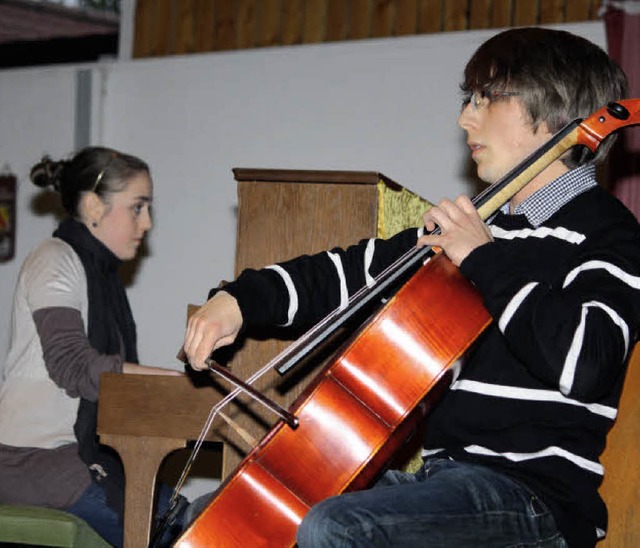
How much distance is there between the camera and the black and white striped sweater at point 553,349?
1.66 m

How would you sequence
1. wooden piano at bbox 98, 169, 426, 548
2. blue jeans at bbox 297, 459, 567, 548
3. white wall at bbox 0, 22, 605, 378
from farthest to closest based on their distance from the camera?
white wall at bbox 0, 22, 605, 378 < wooden piano at bbox 98, 169, 426, 548 < blue jeans at bbox 297, 459, 567, 548

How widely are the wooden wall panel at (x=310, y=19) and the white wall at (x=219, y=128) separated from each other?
0.69 ft

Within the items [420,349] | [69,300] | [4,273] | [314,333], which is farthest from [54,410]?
[4,273]

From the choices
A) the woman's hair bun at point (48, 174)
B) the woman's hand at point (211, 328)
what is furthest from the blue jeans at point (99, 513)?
the woman's hair bun at point (48, 174)

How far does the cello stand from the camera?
1.76 meters

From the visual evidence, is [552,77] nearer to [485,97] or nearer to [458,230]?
[485,97]

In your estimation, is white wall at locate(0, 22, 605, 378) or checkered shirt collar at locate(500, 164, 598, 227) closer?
checkered shirt collar at locate(500, 164, 598, 227)

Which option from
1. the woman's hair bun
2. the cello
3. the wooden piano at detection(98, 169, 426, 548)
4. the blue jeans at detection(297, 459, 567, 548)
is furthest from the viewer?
the woman's hair bun

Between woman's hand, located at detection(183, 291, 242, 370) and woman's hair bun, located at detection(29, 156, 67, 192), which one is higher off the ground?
woman's hair bun, located at detection(29, 156, 67, 192)

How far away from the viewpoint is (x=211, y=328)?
1.96 meters

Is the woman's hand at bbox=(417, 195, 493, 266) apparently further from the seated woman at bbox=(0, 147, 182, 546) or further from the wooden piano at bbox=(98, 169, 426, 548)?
the seated woman at bbox=(0, 147, 182, 546)

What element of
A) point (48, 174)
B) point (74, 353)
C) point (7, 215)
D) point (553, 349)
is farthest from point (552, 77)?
point (7, 215)

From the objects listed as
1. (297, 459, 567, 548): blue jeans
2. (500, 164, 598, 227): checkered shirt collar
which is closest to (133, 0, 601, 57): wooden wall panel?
(500, 164, 598, 227): checkered shirt collar

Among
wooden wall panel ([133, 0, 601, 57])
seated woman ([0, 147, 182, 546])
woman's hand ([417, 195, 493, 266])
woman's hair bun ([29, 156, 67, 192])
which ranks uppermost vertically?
wooden wall panel ([133, 0, 601, 57])
